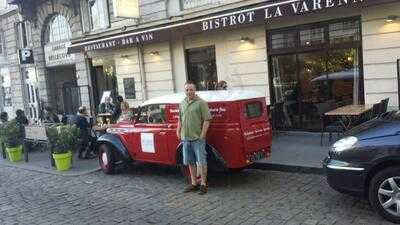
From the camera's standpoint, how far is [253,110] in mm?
8367

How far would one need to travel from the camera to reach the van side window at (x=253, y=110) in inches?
323

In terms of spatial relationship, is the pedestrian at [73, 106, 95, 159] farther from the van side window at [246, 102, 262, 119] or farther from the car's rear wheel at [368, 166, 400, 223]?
the car's rear wheel at [368, 166, 400, 223]

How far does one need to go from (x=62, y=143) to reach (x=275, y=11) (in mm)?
5838

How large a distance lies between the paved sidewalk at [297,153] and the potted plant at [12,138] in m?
7.04

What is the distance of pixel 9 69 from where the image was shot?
2658cm

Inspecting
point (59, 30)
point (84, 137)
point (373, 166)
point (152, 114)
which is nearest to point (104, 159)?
point (152, 114)

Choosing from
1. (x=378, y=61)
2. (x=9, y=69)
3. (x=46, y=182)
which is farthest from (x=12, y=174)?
(x=9, y=69)

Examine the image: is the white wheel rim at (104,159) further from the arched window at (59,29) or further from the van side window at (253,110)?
the arched window at (59,29)

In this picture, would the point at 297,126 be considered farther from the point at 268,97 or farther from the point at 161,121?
the point at 161,121

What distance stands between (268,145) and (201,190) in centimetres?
155

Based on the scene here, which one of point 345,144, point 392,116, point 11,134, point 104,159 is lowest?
point 104,159

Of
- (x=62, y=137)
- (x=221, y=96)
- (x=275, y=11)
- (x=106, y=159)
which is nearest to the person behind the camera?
(x=221, y=96)

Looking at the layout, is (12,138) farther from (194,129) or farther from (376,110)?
(376,110)

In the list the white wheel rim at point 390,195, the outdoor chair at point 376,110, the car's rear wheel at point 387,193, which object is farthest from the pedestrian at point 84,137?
the white wheel rim at point 390,195
